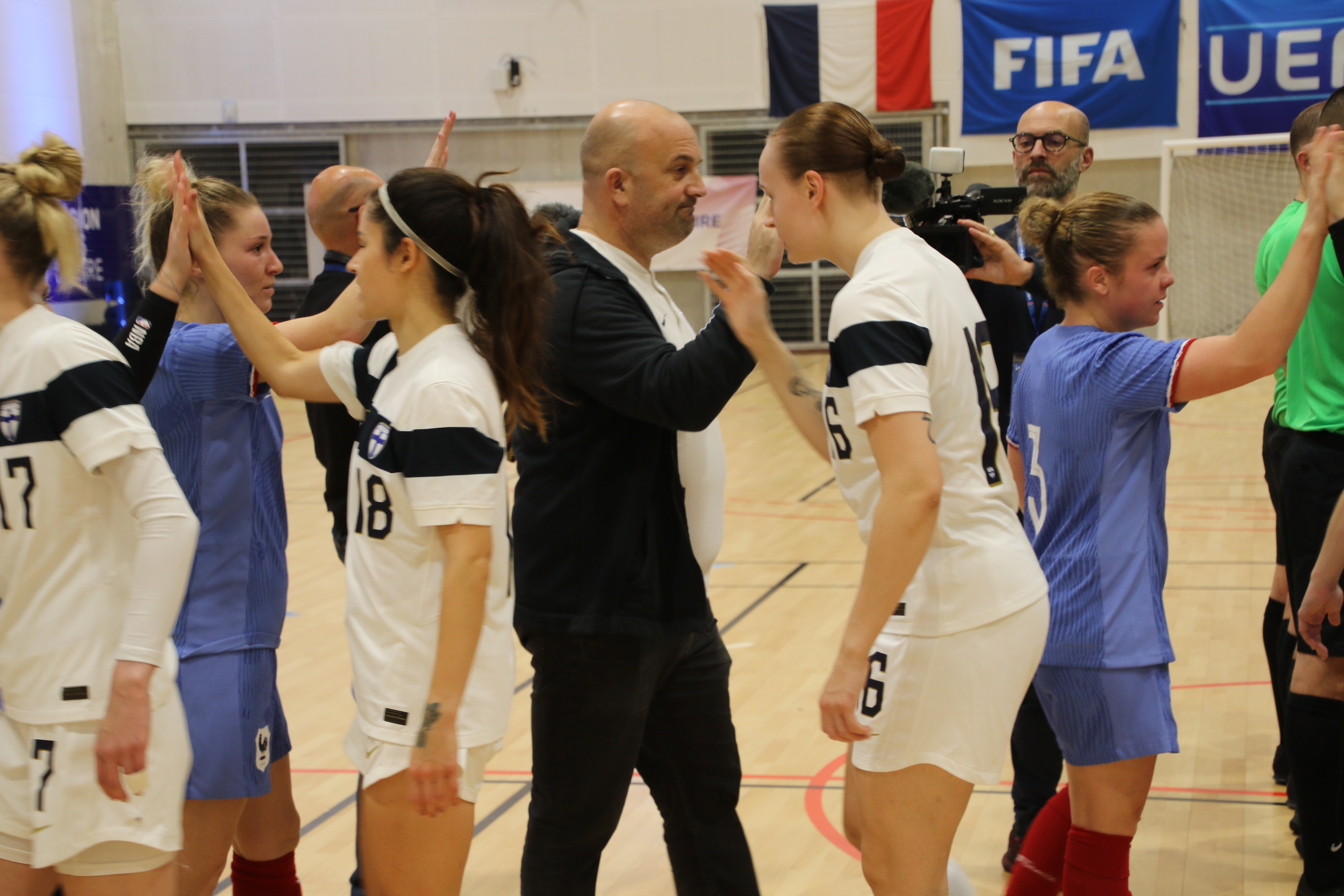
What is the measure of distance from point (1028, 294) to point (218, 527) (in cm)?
242

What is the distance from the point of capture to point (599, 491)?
2445mm

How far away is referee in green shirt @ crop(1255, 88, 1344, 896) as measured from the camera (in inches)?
117

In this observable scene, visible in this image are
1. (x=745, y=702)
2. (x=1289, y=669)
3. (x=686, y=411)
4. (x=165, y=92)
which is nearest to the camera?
(x=686, y=411)

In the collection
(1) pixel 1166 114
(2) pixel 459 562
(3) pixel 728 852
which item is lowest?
(3) pixel 728 852

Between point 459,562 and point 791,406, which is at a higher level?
point 791,406

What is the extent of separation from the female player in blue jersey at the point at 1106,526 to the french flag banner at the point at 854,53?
13.4 metres

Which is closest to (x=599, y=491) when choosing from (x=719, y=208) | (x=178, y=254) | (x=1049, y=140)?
(x=178, y=254)

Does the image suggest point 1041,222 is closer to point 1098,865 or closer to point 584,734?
point 1098,865

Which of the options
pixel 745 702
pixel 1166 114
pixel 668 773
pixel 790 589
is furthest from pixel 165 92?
pixel 668 773

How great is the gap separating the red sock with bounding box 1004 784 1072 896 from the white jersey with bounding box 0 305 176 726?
185 centimetres

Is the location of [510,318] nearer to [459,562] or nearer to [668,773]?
[459,562]

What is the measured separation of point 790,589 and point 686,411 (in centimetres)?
438

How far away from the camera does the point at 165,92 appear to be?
16828 millimetres

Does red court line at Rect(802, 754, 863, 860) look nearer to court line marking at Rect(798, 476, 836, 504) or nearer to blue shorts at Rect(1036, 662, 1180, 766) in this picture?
blue shorts at Rect(1036, 662, 1180, 766)
